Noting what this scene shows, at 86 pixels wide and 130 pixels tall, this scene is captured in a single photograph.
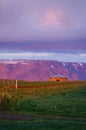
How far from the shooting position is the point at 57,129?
162 feet

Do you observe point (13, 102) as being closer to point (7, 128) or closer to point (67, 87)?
point (7, 128)

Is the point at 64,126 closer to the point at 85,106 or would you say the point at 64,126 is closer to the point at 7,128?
the point at 7,128

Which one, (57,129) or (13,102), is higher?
(13,102)

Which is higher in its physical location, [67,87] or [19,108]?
[67,87]

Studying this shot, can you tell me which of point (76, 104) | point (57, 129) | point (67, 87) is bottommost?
point (57, 129)

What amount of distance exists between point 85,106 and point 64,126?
30839 millimetres

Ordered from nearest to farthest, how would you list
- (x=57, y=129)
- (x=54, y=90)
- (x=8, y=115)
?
1. (x=57, y=129)
2. (x=8, y=115)
3. (x=54, y=90)

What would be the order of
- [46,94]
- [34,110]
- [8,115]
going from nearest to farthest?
[8,115] < [34,110] < [46,94]

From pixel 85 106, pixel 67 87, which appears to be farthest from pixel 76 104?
pixel 67 87

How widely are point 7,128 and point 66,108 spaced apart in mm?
30776

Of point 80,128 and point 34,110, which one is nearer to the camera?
point 80,128

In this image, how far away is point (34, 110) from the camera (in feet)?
251

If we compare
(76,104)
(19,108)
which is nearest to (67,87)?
(76,104)

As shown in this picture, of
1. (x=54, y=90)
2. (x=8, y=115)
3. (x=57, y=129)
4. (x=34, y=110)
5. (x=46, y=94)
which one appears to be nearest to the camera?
(x=57, y=129)
